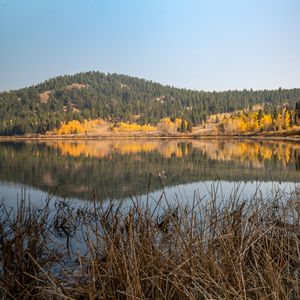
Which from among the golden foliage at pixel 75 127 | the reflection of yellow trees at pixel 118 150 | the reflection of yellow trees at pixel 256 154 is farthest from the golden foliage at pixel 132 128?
the reflection of yellow trees at pixel 256 154


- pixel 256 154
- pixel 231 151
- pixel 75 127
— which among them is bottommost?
pixel 231 151

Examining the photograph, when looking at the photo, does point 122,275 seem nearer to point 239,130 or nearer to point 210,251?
point 210,251

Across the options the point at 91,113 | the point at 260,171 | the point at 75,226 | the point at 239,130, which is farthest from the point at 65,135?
the point at 75,226

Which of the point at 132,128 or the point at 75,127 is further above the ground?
the point at 75,127

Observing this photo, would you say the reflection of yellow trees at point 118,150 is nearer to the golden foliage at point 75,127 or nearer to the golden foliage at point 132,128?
the golden foliage at point 75,127

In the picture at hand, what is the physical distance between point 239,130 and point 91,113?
9339 centimetres

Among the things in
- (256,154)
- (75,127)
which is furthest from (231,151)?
(75,127)

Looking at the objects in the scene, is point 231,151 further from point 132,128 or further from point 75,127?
point 75,127

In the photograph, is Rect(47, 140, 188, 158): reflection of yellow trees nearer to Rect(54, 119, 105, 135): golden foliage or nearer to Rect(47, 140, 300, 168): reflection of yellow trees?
Rect(47, 140, 300, 168): reflection of yellow trees

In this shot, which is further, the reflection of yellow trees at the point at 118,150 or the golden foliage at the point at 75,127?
the golden foliage at the point at 75,127

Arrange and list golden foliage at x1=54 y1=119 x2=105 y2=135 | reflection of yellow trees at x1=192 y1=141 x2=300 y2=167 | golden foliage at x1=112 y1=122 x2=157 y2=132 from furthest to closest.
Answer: golden foliage at x1=112 y1=122 x2=157 y2=132, golden foliage at x1=54 y1=119 x2=105 y2=135, reflection of yellow trees at x1=192 y1=141 x2=300 y2=167

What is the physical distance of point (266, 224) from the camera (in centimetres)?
722

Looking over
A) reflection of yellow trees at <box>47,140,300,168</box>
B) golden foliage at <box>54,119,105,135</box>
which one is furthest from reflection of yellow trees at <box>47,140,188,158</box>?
golden foliage at <box>54,119,105,135</box>

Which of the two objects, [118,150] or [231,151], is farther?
[118,150]
